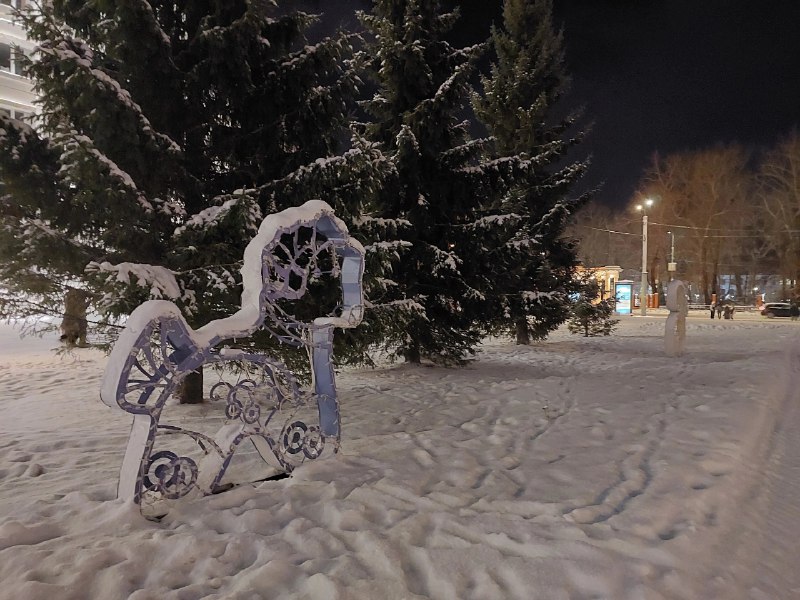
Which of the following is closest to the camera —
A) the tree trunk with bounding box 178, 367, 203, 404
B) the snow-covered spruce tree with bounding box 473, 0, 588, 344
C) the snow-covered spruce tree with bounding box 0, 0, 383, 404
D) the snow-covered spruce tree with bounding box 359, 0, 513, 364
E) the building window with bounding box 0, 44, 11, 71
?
the snow-covered spruce tree with bounding box 0, 0, 383, 404

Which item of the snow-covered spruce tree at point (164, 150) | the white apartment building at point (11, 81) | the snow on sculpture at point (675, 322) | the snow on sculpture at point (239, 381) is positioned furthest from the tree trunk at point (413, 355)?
the white apartment building at point (11, 81)

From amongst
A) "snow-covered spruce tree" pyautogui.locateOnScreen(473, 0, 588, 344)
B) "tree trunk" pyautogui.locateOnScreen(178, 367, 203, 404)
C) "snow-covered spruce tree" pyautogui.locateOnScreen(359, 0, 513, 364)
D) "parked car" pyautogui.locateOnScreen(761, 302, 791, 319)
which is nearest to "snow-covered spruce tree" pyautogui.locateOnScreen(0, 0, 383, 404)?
"tree trunk" pyautogui.locateOnScreen(178, 367, 203, 404)

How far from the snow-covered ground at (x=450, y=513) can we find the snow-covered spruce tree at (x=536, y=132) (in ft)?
26.0

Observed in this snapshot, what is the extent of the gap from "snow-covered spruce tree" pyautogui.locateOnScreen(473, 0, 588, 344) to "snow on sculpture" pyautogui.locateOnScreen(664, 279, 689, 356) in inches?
101

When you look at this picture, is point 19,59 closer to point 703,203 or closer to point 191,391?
point 191,391

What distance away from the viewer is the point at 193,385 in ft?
23.5

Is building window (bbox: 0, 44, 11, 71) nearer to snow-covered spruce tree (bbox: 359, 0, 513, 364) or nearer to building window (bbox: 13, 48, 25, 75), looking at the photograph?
snow-covered spruce tree (bbox: 359, 0, 513, 364)

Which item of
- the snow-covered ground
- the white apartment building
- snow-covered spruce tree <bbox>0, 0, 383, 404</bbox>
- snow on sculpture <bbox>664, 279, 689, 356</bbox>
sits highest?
the white apartment building

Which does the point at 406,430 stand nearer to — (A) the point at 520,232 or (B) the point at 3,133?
(B) the point at 3,133

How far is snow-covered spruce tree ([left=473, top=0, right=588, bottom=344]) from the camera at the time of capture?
1477cm

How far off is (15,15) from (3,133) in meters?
1.48

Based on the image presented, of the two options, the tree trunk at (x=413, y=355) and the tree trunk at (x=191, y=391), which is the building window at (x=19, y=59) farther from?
the tree trunk at (x=413, y=355)

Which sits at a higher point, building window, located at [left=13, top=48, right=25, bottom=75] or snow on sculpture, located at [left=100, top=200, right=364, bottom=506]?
building window, located at [left=13, top=48, right=25, bottom=75]

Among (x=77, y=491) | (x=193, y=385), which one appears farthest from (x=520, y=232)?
(x=77, y=491)
